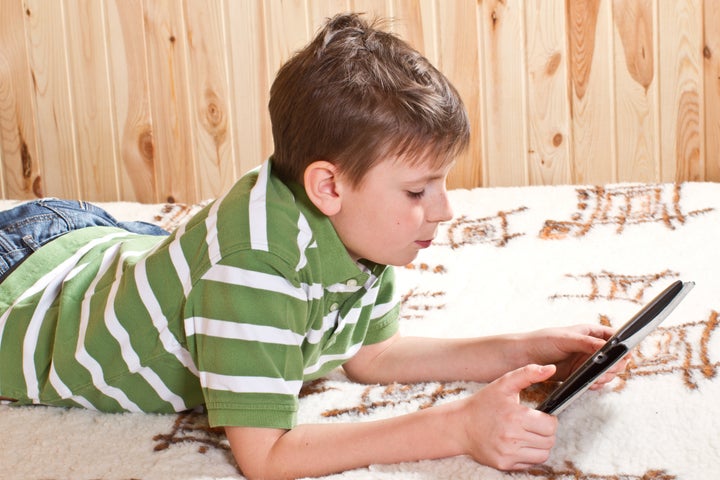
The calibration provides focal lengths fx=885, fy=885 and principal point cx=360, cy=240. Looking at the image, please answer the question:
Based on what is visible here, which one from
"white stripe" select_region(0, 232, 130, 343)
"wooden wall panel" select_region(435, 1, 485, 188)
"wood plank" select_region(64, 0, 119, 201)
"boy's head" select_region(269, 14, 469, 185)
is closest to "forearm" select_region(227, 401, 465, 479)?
"boy's head" select_region(269, 14, 469, 185)

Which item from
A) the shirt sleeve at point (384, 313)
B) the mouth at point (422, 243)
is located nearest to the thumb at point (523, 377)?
the mouth at point (422, 243)

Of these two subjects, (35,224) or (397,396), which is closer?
(397,396)

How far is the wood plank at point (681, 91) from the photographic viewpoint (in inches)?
64.5

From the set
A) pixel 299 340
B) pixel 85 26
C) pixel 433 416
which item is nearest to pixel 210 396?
pixel 299 340

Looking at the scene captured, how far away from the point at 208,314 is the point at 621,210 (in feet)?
3.09

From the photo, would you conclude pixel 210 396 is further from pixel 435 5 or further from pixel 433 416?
pixel 435 5

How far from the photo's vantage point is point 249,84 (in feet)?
5.89

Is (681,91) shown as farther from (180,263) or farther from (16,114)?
(16,114)

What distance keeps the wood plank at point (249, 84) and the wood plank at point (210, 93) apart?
0.02m

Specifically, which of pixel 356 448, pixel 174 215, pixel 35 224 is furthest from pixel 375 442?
pixel 174 215

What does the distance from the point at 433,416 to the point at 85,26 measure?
53.9 inches

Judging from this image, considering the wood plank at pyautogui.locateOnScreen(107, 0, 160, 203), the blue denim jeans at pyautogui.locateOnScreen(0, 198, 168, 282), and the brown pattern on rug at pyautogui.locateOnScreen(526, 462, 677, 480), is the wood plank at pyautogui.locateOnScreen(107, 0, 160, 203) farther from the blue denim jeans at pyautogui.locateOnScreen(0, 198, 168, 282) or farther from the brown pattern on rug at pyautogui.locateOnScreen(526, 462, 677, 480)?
the brown pattern on rug at pyautogui.locateOnScreen(526, 462, 677, 480)

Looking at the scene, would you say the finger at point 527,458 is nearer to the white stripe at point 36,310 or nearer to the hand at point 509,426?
the hand at point 509,426

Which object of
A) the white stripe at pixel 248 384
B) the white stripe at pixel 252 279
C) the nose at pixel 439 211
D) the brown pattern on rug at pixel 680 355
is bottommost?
the brown pattern on rug at pixel 680 355
